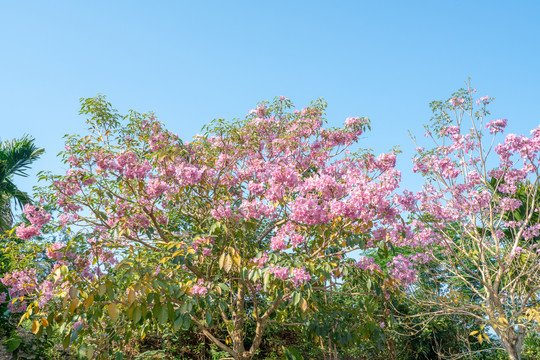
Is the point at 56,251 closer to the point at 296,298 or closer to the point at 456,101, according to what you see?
the point at 296,298

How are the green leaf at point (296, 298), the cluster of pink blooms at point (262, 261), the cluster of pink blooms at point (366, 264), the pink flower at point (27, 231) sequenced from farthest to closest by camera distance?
1. the pink flower at point (27, 231)
2. the cluster of pink blooms at point (366, 264)
3. the cluster of pink blooms at point (262, 261)
4. the green leaf at point (296, 298)

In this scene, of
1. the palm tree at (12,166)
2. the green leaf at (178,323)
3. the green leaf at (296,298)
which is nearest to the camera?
the green leaf at (178,323)

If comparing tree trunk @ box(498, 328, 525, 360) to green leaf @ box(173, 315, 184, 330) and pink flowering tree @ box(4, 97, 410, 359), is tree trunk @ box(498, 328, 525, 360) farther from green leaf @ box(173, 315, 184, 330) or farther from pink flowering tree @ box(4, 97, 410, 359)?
green leaf @ box(173, 315, 184, 330)

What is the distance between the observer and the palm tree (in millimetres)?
11398

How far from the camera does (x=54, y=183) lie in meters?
4.86

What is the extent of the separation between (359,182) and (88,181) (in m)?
2.99

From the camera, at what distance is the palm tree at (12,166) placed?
11.4m

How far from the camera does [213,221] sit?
4.21 meters

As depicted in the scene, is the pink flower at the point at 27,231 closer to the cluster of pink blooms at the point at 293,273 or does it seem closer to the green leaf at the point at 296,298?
the cluster of pink blooms at the point at 293,273

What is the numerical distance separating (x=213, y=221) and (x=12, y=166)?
34.1 feet

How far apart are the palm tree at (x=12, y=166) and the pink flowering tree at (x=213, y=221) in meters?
7.49

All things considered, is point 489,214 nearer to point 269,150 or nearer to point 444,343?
point 444,343

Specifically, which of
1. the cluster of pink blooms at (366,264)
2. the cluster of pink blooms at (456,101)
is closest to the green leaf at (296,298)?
the cluster of pink blooms at (366,264)

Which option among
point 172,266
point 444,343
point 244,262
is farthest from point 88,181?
point 444,343
